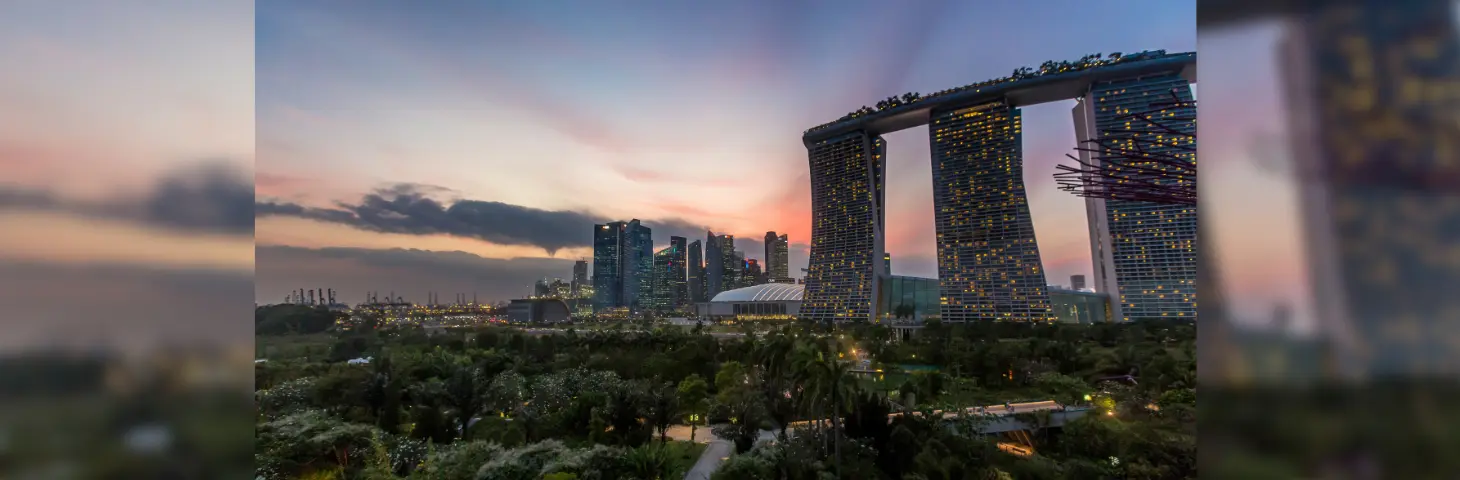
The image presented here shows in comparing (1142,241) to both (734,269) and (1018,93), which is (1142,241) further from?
(734,269)

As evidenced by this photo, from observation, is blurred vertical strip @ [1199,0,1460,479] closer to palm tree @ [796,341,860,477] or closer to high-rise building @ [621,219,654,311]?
palm tree @ [796,341,860,477]

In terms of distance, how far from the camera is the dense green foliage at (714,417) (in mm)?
11859

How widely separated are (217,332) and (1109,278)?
197 ft

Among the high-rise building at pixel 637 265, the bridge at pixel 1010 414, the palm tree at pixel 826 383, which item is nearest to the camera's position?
the palm tree at pixel 826 383

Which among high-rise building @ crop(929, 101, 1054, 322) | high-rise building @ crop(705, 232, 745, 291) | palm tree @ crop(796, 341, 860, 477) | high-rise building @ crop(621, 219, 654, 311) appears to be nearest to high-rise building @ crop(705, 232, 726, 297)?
high-rise building @ crop(705, 232, 745, 291)

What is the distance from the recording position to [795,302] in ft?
251

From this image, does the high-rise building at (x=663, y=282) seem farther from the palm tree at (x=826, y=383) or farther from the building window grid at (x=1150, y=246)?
the palm tree at (x=826, y=383)

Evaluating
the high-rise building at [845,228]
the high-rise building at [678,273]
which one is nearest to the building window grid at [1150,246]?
the high-rise building at [845,228]

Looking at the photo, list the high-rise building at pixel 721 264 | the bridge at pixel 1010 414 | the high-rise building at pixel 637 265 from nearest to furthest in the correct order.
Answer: the bridge at pixel 1010 414
the high-rise building at pixel 637 265
the high-rise building at pixel 721 264

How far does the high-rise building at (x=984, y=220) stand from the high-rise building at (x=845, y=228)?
22.6 feet

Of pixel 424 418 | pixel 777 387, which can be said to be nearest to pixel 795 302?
pixel 777 387

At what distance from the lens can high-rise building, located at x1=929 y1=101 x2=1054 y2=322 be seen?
164 ft

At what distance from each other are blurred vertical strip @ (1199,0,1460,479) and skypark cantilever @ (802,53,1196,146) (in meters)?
57.5

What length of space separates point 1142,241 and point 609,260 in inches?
4288
